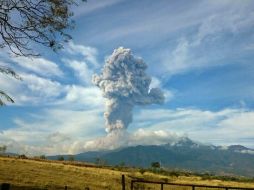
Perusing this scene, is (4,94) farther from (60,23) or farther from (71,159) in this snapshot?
(71,159)

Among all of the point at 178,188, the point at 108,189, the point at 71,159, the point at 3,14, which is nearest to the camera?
the point at 3,14

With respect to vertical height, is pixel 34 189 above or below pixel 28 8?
below

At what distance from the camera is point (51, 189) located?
1984 inches

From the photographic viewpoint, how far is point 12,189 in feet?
139

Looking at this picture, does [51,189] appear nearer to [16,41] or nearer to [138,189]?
[138,189]

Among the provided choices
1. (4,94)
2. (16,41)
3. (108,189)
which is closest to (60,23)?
(16,41)

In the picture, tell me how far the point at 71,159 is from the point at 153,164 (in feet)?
149

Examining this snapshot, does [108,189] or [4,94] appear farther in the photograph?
[108,189]

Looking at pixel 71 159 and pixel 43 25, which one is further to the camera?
pixel 71 159

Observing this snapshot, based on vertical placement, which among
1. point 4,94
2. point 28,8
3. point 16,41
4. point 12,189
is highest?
point 28,8

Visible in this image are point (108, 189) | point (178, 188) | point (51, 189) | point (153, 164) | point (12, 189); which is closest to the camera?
point (12, 189)

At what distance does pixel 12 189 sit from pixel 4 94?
58.8 ft

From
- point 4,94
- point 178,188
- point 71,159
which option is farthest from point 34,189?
point 71,159

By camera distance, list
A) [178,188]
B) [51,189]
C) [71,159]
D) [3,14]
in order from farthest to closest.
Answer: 1. [71,159]
2. [178,188]
3. [51,189]
4. [3,14]
